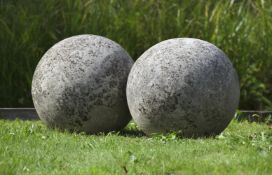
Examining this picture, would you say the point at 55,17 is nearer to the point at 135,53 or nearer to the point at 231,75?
the point at 135,53

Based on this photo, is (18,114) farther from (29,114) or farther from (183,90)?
(183,90)

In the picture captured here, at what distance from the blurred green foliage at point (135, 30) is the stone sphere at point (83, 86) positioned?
323 cm

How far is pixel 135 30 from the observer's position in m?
12.6

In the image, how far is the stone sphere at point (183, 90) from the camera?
8008mm

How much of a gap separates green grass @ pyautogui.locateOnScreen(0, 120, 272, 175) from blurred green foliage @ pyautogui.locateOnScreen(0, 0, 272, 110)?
3.68 meters

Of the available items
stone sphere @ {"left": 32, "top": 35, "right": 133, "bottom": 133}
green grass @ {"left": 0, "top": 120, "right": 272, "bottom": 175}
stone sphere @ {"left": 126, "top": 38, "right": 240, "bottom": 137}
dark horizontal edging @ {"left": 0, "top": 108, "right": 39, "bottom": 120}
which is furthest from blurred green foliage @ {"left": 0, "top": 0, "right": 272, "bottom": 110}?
stone sphere @ {"left": 126, "top": 38, "right": 240, "bottom": 137}

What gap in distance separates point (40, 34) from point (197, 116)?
516cm

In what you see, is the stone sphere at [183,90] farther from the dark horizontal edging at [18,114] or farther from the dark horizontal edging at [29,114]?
the dark horizontal edging at [18,114]

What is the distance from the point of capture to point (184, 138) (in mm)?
8180

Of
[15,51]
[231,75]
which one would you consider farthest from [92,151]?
[15,51]

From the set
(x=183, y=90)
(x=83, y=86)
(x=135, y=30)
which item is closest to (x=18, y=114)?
(x=83, y=86)

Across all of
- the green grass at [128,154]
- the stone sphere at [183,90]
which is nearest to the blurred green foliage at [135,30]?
the green grass at [128,154]

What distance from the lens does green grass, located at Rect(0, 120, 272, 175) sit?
610 centimetres

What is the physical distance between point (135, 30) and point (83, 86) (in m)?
4.17
